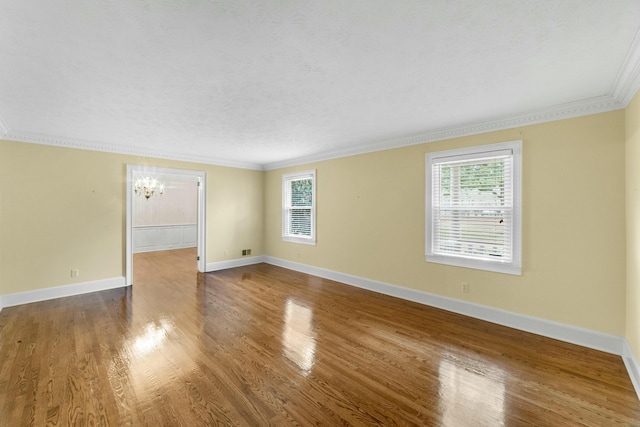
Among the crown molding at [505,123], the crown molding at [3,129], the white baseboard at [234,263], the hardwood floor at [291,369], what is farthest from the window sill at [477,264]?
the crown molding at [3,129]

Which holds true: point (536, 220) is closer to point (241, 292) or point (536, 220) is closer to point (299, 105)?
point (299, 105)

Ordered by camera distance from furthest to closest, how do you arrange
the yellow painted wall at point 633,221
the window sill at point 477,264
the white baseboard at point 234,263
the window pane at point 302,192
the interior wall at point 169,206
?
the interior wall at point 169,206 → the white baseboard at point 234,263 → the window pane at point 302,192 → the window sill at point 477,264 → the yellow painted wall at point 633,221

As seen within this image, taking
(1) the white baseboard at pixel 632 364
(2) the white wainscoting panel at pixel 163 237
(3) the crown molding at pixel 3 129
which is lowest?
(1) the white baseboard at pixel 632 364

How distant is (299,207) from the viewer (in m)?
6.07

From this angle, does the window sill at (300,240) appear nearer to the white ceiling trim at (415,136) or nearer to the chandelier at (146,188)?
the white ceiling trim at (415,136)

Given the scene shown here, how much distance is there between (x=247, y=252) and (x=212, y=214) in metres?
1.30

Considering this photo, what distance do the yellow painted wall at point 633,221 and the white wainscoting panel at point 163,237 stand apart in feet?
33.2

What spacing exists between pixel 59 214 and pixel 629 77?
23.1 feet

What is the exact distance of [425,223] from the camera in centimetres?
395

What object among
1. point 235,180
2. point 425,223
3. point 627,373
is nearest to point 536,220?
point 425,223

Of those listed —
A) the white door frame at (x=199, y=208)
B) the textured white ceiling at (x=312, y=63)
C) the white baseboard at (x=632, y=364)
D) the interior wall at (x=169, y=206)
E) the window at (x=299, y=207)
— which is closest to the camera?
the textured white ceiling at (x=312, y=63)

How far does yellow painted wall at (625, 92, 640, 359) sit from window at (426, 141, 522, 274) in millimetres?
852

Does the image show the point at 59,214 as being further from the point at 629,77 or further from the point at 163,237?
the point at 629,77

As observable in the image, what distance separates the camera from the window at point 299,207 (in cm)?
573
